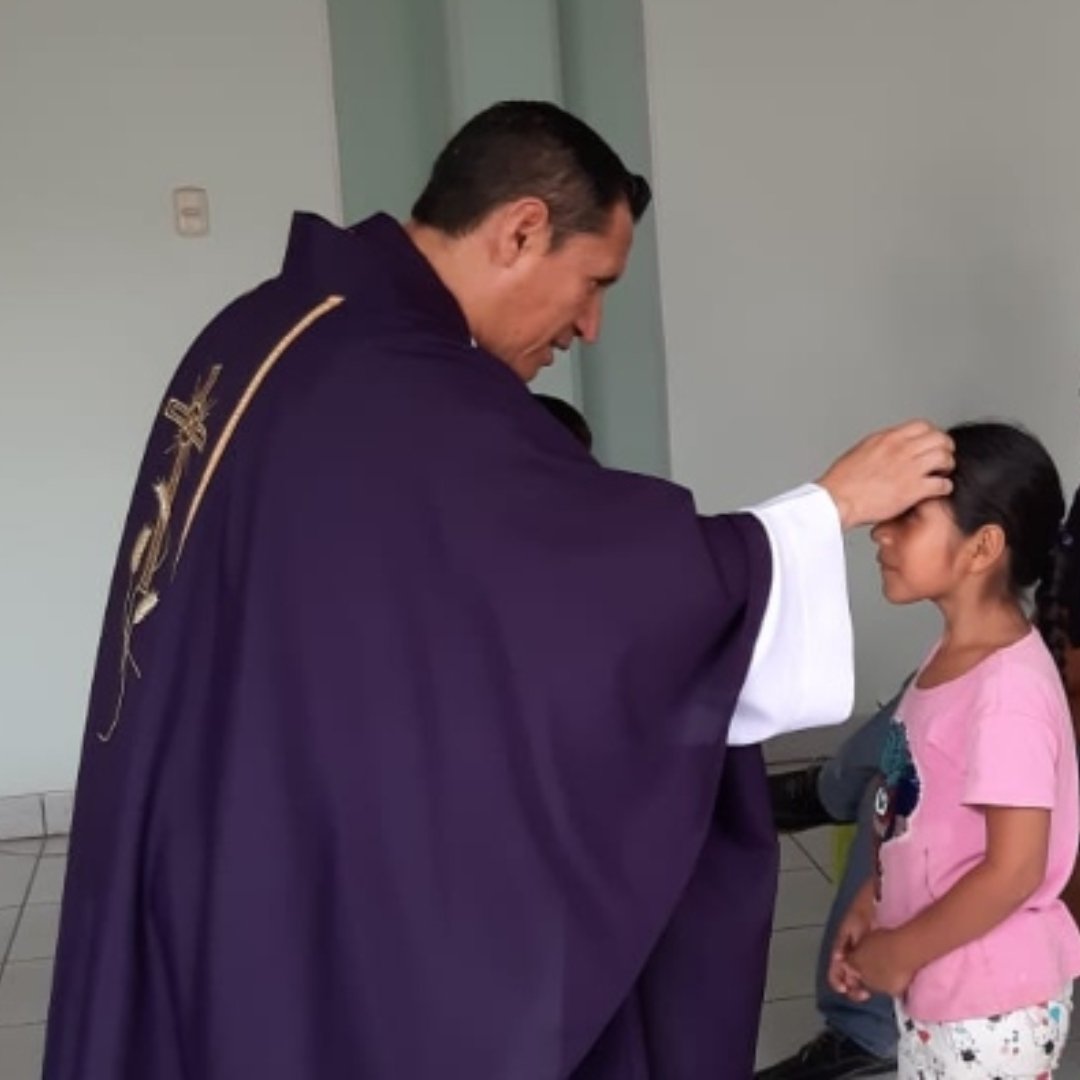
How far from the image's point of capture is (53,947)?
3607 millimetres

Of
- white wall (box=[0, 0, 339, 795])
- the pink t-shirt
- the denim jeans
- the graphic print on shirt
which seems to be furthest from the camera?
white wall (box=[0, 0, 339, 795])

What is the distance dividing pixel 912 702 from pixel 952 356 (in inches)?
111

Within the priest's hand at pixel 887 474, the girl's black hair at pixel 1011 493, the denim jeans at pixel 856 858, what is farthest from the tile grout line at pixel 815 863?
the priest's hand at pixel 887 474

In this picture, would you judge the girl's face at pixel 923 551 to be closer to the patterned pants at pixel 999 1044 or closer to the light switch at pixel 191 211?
the patterned pants at pixel 999 1044

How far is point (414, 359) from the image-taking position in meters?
1.48

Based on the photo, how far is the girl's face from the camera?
1.70 meters

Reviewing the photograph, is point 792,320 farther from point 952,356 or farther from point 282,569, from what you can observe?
point 282,569

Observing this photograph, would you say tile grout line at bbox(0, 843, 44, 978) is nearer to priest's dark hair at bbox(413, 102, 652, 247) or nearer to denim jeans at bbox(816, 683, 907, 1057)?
denim jeans at bbox(816, 683, 907, 1057)

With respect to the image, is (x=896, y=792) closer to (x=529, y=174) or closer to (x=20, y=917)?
(x=529, y=174)

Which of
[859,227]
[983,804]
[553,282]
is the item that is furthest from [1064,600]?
[859,227]

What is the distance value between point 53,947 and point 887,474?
260cm

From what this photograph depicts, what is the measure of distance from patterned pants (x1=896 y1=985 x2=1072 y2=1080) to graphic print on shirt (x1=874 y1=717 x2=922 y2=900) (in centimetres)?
17

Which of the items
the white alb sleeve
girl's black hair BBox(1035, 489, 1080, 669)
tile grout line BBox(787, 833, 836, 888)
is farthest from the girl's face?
tile grout line BBox(787, 833, 836, 888)

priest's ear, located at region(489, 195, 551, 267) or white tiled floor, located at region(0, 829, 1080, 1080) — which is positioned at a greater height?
priest's ear, located at region(489, 195, 551, 267)
